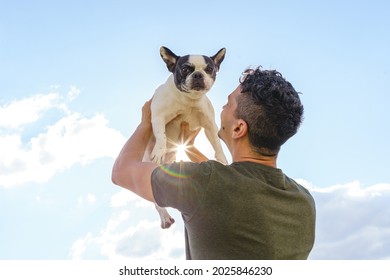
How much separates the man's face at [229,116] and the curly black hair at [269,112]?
0.15ft

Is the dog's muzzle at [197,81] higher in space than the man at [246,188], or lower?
higher

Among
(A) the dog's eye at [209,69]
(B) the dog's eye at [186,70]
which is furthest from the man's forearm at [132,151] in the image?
(A) the dog's eye at [209,69]

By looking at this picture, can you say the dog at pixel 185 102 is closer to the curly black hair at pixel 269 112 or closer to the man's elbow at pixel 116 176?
the man's elbow at pixel 116 176

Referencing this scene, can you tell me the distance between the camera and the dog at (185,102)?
155 inches

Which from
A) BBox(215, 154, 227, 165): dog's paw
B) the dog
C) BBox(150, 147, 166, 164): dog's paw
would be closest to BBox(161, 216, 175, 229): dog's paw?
the dog

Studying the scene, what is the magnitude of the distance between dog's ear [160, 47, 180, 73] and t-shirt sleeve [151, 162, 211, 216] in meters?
2.03

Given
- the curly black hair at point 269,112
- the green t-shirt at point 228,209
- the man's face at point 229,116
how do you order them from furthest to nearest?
the man's face at point 229,116 → the curly black hair at point 269,112 → the green t-shirt at point 228,209

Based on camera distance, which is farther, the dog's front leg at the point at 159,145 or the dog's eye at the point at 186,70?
the dog's eye at the point at 186,70

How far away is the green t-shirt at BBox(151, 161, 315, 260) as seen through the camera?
2256mm

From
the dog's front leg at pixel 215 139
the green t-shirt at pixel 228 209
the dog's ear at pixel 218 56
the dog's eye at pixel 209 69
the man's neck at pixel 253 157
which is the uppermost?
the dog's ear at pixel 218 56

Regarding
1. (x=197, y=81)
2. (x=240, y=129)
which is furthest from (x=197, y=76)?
(x=240, y=129)

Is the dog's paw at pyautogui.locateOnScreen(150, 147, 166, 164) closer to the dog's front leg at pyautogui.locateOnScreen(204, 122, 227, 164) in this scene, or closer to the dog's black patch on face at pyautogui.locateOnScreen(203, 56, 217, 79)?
the dog's front leg at pyautogui.locateOnScreen(204, 122, 227, 164)

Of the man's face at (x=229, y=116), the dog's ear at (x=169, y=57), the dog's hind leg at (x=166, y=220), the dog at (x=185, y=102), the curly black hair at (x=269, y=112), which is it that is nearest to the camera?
the curly black hair at (x=269, y=112)

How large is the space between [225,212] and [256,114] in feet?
1.91
